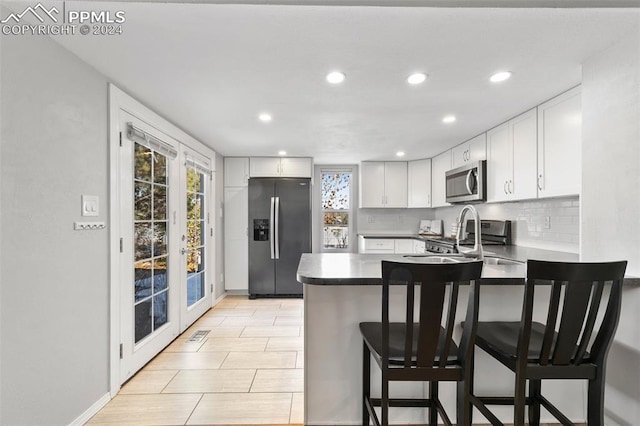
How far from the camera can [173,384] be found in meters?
2.38

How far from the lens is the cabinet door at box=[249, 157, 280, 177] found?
16.4ft

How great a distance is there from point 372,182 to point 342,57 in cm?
364

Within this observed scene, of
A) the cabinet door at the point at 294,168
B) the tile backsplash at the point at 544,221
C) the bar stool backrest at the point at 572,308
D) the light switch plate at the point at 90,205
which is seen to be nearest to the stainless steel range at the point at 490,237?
the tile backsplash at the point at 544,221

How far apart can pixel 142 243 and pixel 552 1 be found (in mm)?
3065

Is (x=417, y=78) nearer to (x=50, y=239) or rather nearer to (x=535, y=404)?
(x=535, y=404)

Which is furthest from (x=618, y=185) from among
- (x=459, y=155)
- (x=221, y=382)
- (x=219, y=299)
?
(x=219, y=299)

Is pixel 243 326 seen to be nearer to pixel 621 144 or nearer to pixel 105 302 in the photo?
pixel 105 302

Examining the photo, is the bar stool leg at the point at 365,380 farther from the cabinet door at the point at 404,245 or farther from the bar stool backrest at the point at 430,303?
the cabinet door at the point at 404,245

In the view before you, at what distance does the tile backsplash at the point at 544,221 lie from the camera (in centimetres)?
276

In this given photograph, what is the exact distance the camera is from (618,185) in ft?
5.60

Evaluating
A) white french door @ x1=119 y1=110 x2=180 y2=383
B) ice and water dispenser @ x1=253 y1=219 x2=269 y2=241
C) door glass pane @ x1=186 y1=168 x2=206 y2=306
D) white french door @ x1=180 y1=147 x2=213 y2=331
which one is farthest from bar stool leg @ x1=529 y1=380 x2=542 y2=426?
ice and water dispenser @ x1=253 y1=219 x2=269 y2=241

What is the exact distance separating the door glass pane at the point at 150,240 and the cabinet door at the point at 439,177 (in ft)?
11.9

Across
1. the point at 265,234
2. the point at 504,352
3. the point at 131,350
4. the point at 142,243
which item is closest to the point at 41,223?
the point at 142,243

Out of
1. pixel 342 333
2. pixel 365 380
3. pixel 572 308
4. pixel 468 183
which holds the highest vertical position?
pixel 468 183
